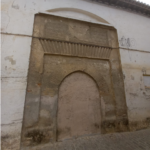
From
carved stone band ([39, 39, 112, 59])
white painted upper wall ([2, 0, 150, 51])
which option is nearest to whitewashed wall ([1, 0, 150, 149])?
white painted upper wall ([2, 0, 150, 51])

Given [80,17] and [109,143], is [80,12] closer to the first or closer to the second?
[80,17]

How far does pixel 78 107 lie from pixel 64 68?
1.39 meters

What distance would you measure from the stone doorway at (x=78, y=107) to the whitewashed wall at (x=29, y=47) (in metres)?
1.14

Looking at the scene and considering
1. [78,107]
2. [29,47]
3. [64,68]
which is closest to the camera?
[29,47]

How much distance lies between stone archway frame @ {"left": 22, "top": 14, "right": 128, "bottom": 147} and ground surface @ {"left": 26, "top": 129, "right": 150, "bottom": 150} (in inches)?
9.1

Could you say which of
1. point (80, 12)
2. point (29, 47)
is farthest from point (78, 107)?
point (80, 12)

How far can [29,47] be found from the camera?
9.51 ft

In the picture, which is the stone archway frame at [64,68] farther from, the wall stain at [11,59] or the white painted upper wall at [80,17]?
the wall stain at [11,59]

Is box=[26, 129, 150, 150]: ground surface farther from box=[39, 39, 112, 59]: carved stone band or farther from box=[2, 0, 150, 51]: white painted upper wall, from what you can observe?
box=[2, 0, 150, 51]: white painted upper wall

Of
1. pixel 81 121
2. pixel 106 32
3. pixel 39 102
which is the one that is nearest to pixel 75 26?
pixel 106 32

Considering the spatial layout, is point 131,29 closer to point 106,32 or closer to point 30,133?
point 106,32

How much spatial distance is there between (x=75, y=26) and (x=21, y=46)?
2132 millimetres

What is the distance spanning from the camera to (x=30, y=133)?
8.00 feet

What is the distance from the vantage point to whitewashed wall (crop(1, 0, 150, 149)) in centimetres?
245
